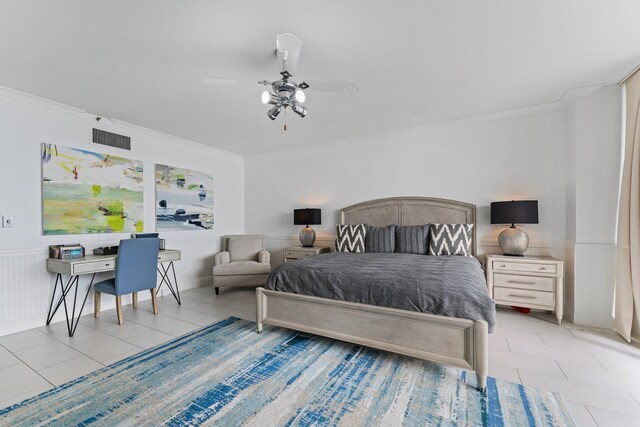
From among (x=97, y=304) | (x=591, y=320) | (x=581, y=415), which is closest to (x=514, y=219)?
(x=591, y=320)

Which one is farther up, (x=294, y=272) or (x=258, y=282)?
(x=294, y=272)

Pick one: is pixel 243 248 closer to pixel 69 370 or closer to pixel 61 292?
pixel 61 292

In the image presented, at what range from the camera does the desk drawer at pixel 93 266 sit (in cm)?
291

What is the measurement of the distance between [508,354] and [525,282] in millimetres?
1105

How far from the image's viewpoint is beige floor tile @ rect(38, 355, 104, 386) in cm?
208

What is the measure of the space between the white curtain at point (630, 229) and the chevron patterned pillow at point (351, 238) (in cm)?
267

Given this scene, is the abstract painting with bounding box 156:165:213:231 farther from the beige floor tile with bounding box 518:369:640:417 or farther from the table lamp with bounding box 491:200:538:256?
the beige floor tile with bounding box 518:369:640:417

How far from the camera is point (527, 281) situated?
315 cm

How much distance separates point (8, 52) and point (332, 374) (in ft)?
11.6

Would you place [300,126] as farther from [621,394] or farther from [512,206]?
[621,394]

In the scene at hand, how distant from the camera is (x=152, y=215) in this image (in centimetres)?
420

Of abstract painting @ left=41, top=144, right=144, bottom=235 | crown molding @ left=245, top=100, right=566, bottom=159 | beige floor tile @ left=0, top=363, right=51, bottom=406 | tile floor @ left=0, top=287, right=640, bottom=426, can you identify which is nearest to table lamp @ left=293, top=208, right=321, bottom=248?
crown molding @ left=245, top=100, right=566, bottom=159

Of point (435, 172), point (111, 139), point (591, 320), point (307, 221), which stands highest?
point (111, 139)

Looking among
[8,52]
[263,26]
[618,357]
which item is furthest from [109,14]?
[618,357]
